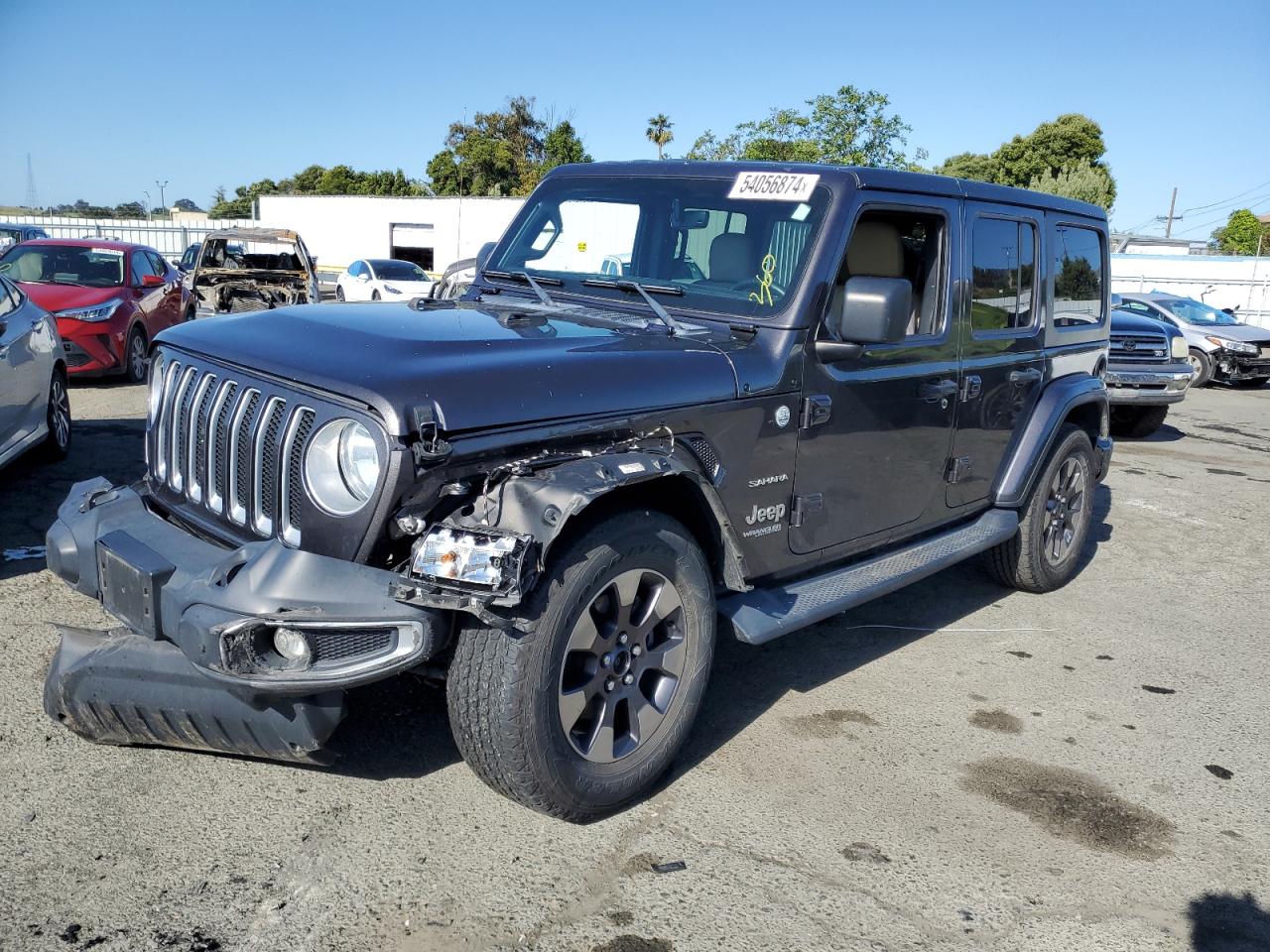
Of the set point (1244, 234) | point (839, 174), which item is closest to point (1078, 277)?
point (839, 174)

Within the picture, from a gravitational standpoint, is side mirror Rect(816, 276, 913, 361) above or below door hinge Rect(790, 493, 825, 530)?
above

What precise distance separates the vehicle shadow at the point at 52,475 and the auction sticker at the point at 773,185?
12.7 ft

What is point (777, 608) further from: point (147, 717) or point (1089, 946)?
point (147, 717)

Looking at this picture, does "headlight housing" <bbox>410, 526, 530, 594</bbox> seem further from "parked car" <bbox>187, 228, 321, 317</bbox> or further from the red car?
"parked car" <bbox>187, 228, 321, 317</bbox>

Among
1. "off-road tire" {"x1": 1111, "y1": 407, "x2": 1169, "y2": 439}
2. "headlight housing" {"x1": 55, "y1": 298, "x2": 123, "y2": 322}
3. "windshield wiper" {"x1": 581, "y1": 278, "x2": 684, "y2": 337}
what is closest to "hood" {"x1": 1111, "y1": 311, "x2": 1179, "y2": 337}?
"off-road tire" {"x1": 1111, "y1": 407, "x2": 1169, "y2": 439}

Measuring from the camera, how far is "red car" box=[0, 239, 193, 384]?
1062 centimetres

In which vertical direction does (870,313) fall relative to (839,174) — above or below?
below

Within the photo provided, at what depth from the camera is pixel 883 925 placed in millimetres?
2760

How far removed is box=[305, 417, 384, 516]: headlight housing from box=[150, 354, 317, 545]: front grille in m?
0.05

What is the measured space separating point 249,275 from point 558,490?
48.1 feet

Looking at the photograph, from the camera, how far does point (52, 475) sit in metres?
6.88

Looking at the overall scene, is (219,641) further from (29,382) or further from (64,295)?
(64,295)

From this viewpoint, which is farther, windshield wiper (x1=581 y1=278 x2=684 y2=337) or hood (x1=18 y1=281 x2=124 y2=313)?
hood (x1=18 y1=281 x2=124 y2=313)

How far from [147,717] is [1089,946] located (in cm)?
270
